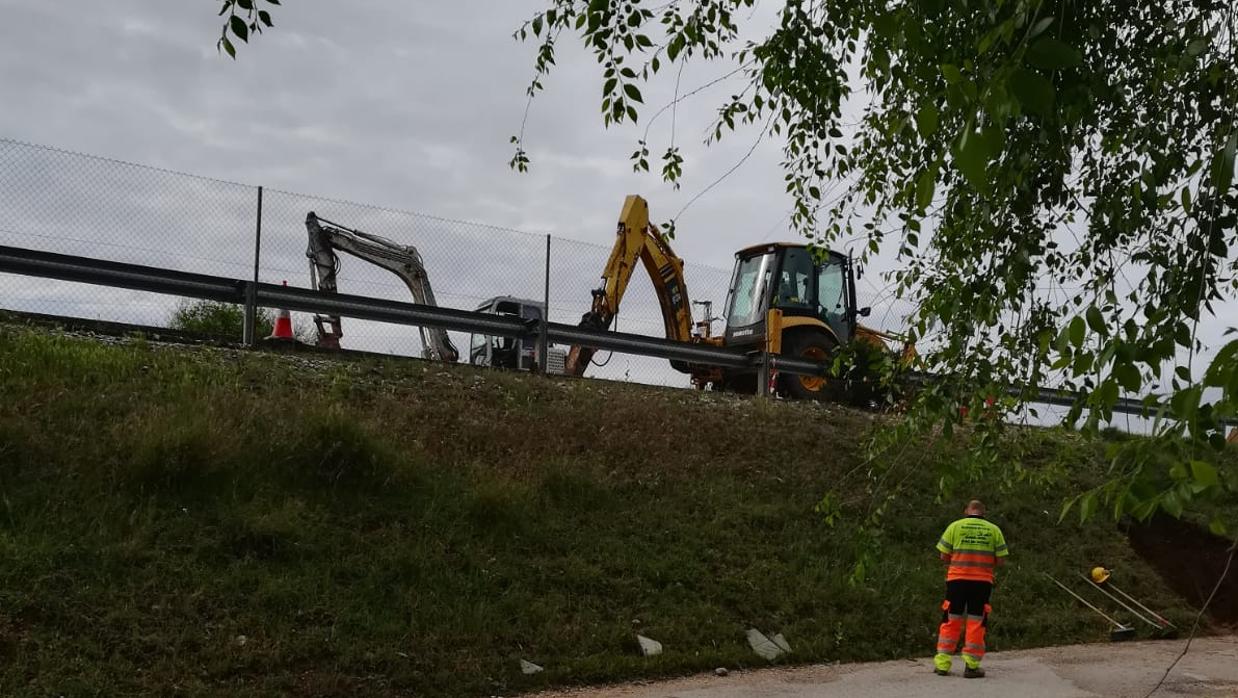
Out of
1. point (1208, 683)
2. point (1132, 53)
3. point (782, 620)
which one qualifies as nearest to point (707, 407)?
point (782, 620)

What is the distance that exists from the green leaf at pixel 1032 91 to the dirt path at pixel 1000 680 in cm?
561

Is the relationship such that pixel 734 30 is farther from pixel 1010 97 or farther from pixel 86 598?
pixel 86 598

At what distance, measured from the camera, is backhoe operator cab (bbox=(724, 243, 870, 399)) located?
16.3m

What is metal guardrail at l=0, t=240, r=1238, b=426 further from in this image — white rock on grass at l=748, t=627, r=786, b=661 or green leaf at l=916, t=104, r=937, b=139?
green leaf at l=916, t=104, r=937, b=139

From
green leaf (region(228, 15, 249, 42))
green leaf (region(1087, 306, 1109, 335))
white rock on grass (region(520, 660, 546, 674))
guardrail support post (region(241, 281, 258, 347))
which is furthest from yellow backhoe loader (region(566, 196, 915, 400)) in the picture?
green leaf (region(1087, 306, 1109, 335))

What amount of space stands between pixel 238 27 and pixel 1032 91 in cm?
243

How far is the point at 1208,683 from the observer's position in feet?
26.8

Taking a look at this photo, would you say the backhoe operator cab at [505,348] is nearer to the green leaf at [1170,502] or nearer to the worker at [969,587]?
the worker at [969,587]

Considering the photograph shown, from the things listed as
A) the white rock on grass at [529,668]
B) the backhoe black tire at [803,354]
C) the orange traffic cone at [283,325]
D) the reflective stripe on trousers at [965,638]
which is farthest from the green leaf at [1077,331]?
the backhoe black tire at [803,354]

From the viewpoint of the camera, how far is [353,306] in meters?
11.2

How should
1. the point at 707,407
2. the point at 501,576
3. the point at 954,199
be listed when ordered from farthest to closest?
1. the point at 707,407
2. the point at 501,576
3. the point at 954,199

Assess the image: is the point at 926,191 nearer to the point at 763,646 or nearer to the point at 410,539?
the point at 410,539

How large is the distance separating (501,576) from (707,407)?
5.30m

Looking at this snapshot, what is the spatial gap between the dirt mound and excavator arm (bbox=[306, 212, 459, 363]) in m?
9.79
